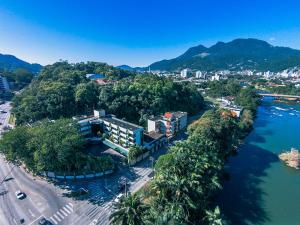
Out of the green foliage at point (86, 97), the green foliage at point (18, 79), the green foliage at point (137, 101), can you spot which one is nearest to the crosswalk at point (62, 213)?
the green foliage at point (137, 101)

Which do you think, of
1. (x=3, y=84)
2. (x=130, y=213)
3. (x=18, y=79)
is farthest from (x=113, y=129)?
(x=18, y=79)

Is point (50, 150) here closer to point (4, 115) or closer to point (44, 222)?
point (44, 222)

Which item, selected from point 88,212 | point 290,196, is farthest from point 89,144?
point 290,196

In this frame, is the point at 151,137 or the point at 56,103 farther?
the point at 56,103

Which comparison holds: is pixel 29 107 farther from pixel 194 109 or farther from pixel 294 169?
pixel 294 169

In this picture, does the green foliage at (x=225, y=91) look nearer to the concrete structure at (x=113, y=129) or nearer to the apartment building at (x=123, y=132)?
the concrete structure at (x=113, y=129)

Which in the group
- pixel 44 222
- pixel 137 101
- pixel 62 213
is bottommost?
pixel 62 213
